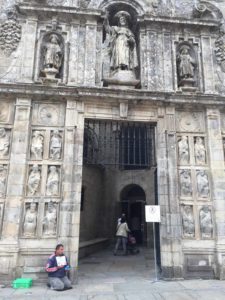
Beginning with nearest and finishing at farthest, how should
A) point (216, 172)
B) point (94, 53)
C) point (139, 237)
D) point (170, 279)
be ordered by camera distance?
1. point (170, 279)
2. point (216, 172)
3. point (94, 53)
4. point (139, 237)

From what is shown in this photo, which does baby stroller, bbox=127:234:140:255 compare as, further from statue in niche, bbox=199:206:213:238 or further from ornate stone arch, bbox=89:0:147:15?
ornate stone arch, bbox=89:0:147:15

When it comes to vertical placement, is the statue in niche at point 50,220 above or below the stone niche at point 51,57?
below

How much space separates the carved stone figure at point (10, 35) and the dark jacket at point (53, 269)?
6.32 metres

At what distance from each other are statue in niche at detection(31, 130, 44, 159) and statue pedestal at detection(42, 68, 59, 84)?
5.34ft

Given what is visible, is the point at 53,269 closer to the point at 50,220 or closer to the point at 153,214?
the point at 50,220

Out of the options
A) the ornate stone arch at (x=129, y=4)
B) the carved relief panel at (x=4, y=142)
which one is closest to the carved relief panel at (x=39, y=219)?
the carved relief panel at (x=4, y=142)

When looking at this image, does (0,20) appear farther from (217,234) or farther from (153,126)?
(217,234)

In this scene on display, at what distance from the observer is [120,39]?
9.07 metres

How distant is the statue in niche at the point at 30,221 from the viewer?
7.08 metres

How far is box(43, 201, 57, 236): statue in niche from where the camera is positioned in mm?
7152

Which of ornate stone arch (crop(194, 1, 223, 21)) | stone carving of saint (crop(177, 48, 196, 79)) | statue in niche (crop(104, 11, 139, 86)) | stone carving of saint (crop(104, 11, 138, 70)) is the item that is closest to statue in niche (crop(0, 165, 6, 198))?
statue in niche (crop(104, 11, 139, 86))

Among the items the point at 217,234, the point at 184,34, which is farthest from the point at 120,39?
the point at 217,234

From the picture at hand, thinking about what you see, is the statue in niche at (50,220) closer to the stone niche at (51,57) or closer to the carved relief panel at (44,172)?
the carved relief panel at (44,172)

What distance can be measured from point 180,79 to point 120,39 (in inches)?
96.0
